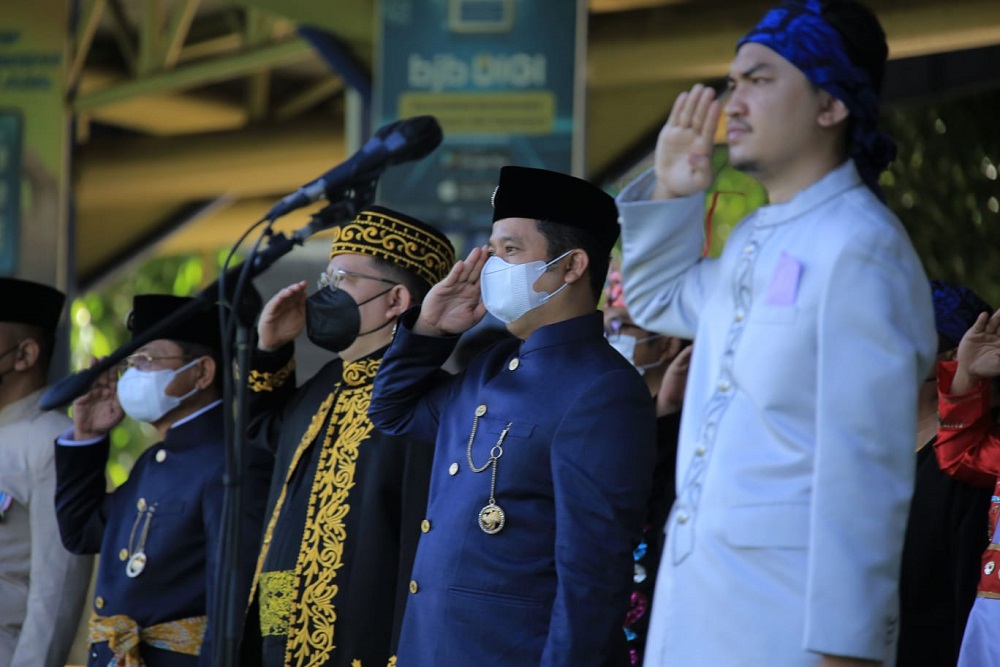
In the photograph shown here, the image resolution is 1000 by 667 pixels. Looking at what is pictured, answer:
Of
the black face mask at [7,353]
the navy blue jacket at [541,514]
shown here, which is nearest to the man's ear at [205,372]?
the black face mask at [7,353]

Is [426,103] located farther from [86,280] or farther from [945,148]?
[945,148]

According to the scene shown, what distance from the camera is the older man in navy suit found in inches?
106

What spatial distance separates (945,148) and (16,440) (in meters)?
5.97

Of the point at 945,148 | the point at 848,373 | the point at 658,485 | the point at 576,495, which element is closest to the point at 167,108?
the point at 945,148

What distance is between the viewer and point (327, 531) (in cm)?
348

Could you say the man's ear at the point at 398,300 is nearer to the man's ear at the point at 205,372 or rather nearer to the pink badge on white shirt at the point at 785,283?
the man's ear at the point at 205,372

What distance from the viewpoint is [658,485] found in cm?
386

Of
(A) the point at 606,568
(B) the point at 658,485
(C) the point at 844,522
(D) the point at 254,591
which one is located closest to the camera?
(C) the point at 844,522

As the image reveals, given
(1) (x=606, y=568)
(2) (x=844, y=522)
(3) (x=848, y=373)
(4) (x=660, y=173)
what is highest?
(4) (x=660, y=173)

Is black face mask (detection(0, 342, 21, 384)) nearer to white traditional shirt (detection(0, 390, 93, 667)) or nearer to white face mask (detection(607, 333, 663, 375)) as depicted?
white traditional shirt (detection(0, 390, 93, 667))

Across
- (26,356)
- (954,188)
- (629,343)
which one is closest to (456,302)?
(629,343)

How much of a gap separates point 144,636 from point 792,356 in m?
2.40

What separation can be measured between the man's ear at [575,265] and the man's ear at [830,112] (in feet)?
2.81

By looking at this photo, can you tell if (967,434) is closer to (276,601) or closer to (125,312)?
(276,601)
